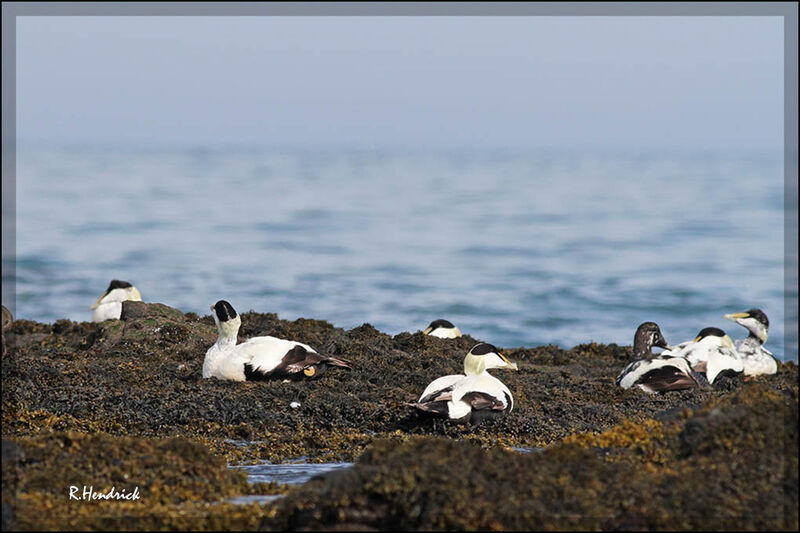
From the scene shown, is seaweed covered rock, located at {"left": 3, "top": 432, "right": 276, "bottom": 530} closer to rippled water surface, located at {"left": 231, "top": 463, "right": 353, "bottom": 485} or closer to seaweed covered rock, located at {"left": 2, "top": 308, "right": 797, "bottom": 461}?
rippled water surface, located at {"left": 231, "top": 463, "right": 353, "bottom": 485}

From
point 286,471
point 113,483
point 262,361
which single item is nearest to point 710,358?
point 262,361

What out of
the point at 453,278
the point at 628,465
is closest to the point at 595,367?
the point at 628,465

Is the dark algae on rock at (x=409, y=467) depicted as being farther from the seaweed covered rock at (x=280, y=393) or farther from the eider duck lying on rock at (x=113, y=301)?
the eider duck lying on rock at (x=113, y=301)

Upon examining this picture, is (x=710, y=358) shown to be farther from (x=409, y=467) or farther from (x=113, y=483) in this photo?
(x=113, y=483)

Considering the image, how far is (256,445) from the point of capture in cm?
738

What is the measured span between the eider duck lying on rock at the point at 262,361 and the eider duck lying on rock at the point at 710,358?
178 inches

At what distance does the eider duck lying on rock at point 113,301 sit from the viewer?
14289 millimetres

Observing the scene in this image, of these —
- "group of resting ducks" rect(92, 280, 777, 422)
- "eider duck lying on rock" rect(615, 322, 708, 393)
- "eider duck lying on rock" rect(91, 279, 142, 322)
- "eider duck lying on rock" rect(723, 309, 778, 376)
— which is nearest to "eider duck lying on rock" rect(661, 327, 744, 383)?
"group of resting ducks" rect(92, 280, 777, 422)

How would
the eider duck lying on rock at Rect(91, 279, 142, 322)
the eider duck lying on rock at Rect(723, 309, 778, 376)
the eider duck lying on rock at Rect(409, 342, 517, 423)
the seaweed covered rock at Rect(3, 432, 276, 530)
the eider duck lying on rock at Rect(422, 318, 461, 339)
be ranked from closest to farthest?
1. the seaweed covered rock at Rect(3, 432, 276, 530)
2. the eider duck lying on rock at Rect(409, 342, 517, 423)
3. the eider duck lying on rock at Rect(723, 309, 778, 376)
4. the eider duck lying on rock at Rect(91, 279, 142, 322)
5. the eider duck lying on rock at Rect(422, 318, 461, 339)

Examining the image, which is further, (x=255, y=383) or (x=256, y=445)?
(x=255, y=383)

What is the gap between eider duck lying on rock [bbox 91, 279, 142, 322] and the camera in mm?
14289

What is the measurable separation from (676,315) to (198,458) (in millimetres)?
A: 20462

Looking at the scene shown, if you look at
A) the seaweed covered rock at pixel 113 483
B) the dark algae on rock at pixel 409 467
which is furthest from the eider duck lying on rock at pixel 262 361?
the seaweed covered rock at pixel 113 483

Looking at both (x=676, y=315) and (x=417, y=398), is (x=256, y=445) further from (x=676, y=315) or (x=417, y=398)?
(x=676, y=315)
